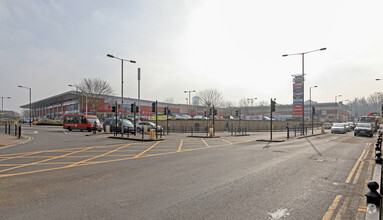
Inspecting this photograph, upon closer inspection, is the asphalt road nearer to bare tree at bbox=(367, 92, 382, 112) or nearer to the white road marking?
the white road marking

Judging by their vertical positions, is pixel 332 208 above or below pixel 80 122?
below

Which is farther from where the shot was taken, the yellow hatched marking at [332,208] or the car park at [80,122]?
the car park at [80,122]

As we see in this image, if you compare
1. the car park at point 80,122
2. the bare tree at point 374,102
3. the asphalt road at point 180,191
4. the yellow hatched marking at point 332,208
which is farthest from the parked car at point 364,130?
the bare tree at point 374,102

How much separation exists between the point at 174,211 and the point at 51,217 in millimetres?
2131

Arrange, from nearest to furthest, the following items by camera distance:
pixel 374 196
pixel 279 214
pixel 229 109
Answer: pixel 374 196
pixel 279 214
pixel 229 109

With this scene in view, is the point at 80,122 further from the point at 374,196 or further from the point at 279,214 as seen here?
the point at 374,196

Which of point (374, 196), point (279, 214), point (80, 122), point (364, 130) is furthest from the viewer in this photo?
point (80, 122)

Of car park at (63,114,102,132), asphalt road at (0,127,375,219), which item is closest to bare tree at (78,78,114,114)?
car park at (63,114,102,132)

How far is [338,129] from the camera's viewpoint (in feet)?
108

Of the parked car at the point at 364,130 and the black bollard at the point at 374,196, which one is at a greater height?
the black bollard at the point at 374,196

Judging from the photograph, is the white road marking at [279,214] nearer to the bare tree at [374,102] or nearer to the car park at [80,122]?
the car park at [80,122]

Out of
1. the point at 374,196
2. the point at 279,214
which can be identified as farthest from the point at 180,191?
the point at 374,196

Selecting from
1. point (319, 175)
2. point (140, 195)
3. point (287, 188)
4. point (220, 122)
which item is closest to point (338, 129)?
point (220, 122)

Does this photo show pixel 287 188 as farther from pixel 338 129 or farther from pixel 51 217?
pixel 338 129
